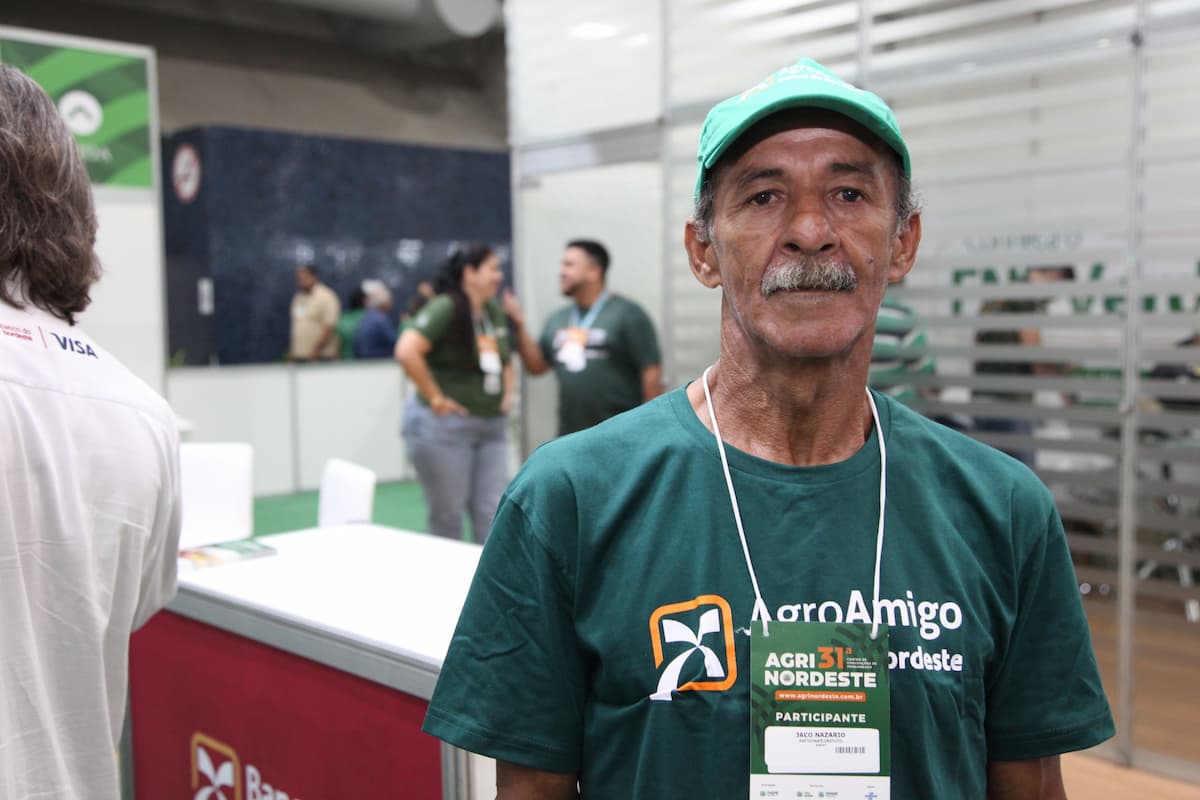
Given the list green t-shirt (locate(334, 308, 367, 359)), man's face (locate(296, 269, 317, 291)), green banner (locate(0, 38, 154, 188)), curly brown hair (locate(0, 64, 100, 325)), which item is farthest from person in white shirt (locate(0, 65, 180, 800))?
green t-shirt (locate(334, 308, 367, 359))

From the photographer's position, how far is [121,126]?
5.12 metres

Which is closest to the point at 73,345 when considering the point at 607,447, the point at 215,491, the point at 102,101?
the point at 607,447

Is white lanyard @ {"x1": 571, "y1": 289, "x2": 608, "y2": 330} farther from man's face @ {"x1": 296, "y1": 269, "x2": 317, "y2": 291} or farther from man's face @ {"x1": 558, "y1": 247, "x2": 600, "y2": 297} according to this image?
man's face @ {"x1": 296, "y1": 269, "x2": 317, "y2": 291}

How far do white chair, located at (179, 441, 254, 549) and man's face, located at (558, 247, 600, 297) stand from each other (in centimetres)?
173

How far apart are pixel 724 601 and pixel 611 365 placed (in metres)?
3.56

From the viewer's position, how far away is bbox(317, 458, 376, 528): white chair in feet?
10.4

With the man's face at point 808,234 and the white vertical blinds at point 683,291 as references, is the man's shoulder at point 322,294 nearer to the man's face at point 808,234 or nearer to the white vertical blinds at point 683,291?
the white vertical blinds at point 683,291

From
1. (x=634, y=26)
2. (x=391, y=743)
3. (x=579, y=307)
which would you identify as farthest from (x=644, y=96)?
(x=391, y=743)

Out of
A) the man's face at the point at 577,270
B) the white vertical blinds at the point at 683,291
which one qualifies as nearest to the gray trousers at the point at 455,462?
Result: the man's face at the point at 577,270

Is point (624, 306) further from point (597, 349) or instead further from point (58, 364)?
point (58, 364)

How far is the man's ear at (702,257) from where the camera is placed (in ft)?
3.83

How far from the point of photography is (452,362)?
15.0 feet

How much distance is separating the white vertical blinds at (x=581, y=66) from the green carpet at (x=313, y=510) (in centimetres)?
303

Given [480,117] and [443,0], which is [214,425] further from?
[480,117]
